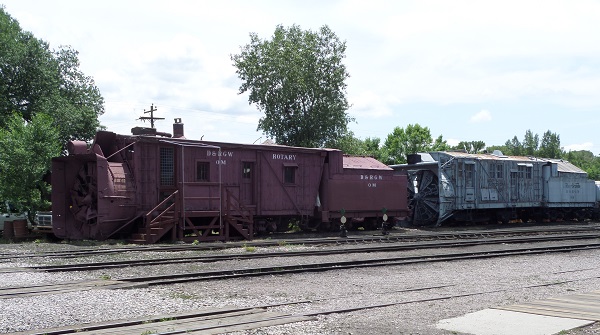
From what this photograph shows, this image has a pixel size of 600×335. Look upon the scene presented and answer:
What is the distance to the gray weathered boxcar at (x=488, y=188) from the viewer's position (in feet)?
102

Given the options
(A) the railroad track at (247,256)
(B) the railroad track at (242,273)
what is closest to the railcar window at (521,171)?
(A) the railroad track at (247,256)

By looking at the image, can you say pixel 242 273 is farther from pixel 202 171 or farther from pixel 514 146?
pixel 514 146

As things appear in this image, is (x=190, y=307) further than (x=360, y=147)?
No

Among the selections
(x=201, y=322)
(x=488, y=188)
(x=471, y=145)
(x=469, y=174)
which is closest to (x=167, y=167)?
(x=201, y=322)

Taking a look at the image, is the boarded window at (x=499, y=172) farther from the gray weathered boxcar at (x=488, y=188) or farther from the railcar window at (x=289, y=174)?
the railcar window at (x=289, y=174)

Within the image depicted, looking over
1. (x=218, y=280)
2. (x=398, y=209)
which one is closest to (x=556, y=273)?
(x=218, y=280)

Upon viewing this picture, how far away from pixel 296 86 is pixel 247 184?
22.7 m

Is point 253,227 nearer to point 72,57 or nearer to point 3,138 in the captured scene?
point 3,138

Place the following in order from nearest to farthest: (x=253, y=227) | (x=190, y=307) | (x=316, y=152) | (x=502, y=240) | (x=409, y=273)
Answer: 1. (x=190, y=307)
2. (x=409, y=273)
3. (x=502, y=240)
4. (x=253, y=227)
5. (x=316, y=152)

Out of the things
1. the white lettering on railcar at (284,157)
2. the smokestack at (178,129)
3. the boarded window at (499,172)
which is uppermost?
the smokestack at (178,129)

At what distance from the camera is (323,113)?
150 feet

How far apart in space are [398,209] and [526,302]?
61.6 ft

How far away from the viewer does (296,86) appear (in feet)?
147

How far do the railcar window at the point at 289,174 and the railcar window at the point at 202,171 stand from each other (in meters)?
3.45
